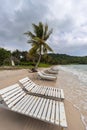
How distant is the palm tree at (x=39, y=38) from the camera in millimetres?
19138

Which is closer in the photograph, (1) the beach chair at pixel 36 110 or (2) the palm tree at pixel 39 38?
(1) the beach chair at pixel 36 110

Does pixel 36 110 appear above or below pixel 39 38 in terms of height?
below

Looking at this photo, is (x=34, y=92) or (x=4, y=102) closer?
(x=4, y=102)

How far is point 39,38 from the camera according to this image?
1983cm

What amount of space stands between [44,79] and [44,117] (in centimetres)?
900

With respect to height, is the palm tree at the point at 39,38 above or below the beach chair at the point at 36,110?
above

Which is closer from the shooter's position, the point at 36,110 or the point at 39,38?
the point at 36,110

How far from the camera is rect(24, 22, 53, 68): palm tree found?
62.8 ft

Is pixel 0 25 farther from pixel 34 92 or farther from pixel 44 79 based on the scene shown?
pixel 34 92

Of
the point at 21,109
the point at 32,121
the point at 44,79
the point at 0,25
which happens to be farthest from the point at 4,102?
the point at 0,25

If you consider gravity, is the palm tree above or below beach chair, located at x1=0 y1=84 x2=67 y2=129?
above

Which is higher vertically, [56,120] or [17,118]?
[56,120]

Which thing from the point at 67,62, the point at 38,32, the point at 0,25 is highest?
the point at 0,25

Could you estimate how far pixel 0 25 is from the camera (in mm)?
20406
